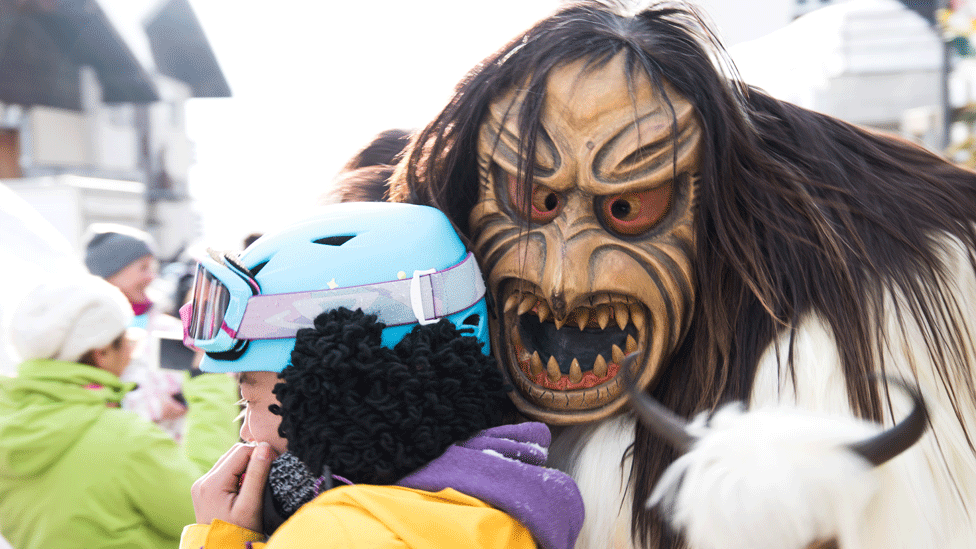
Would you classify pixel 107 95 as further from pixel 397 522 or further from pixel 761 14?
pixel 397 522

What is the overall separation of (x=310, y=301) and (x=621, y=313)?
0.46m

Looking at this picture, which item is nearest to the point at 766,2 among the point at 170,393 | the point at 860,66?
the point at 860,66

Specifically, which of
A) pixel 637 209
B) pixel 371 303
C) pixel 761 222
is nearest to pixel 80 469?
pixel 371 303

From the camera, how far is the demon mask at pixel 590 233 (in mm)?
1027

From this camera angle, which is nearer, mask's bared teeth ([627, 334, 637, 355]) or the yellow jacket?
the yellow jacket

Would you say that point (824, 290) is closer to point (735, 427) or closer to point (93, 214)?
point (735, 427)

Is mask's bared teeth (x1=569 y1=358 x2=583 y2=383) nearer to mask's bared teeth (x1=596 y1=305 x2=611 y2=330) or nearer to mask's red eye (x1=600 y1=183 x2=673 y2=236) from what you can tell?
mask's bared teeth (x1=596 y1=305 x2=611 y2=330)

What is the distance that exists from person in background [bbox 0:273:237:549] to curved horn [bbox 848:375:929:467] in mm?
1705

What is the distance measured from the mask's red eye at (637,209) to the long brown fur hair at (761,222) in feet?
0.18

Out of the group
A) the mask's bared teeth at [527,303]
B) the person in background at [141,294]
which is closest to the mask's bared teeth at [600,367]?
the mask's bared teeth at [527,303]

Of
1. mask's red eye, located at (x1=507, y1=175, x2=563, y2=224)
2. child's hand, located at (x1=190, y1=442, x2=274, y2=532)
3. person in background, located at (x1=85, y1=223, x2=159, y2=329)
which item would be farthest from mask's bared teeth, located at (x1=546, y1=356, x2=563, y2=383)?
person in background, located at (x1=85, y1=223, x2=159, y2=329)

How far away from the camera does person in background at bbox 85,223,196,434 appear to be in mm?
2621

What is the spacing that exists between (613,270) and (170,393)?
2118mm

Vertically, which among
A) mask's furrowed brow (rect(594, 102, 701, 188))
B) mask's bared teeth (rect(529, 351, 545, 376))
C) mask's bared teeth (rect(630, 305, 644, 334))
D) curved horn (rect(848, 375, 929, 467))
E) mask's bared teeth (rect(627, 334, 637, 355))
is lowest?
mask's bared teeth (rect(529, 351, 545, 376))
